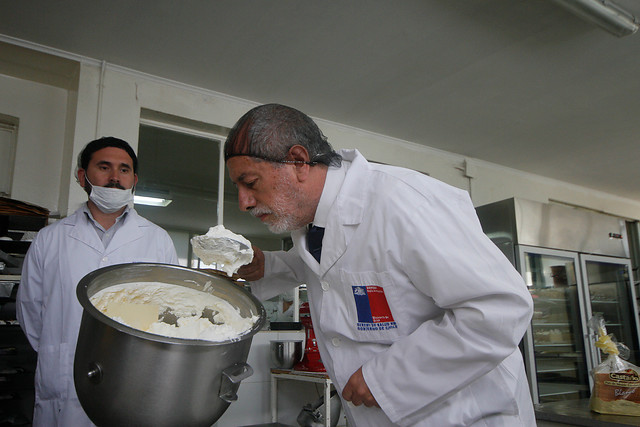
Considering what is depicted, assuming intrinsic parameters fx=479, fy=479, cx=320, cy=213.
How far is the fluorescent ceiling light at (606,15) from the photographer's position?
8.86 feet

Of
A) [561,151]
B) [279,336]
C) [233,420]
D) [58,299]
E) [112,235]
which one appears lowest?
[233,420]

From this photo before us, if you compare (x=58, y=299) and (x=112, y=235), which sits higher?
(x=112, y=235)

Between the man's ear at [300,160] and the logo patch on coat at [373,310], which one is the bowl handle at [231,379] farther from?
the man's ear at [300,160]

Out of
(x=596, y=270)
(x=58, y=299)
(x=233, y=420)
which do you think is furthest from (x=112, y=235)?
(x=596, y=270)

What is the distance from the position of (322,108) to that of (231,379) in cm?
352

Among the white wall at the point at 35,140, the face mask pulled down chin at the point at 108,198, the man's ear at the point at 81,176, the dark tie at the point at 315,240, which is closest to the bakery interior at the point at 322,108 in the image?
the white wall at the point at 35,140

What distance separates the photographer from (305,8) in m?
2.88

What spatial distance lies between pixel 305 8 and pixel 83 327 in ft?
7.93

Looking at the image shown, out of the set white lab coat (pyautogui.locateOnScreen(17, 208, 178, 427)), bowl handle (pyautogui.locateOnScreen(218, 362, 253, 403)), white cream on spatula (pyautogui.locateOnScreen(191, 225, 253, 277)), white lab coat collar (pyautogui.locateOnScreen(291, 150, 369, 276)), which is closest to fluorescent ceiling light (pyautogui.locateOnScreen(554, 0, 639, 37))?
white lab coat collar (pyautogui.locateOnScreen(291, 150, 369, 276))

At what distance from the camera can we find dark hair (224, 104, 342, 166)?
126 centimetres

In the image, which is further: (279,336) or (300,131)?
(279,336)

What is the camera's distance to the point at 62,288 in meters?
1.88

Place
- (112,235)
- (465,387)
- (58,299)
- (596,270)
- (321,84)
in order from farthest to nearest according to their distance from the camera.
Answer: (596,270) → (321,84) → (112,235) → (58,299) → (465,387)

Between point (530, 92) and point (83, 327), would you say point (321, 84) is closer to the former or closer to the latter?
point (530, 92)
